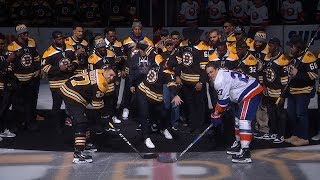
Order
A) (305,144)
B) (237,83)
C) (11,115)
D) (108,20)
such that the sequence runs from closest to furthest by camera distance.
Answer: (237,83) → (305,144) → (11,115) → (108,20)

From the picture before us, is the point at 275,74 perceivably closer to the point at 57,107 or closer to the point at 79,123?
the point at 79,123

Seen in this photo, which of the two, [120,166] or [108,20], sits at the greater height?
[108,20]

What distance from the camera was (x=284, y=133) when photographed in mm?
9070

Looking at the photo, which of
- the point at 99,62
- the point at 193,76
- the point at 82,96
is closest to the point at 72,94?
the point at 82,96

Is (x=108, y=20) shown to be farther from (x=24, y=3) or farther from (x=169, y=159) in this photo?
(x=169, y=159)

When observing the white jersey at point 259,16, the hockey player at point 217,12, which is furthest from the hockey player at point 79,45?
the hockey player at point 217,12

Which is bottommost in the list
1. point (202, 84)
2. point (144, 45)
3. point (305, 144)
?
point (305, 144)

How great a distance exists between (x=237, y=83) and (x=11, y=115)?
419cm

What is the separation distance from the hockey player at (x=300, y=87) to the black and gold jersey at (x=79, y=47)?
10.0 feet

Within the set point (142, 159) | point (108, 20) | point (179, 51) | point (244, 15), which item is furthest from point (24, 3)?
point (142, 159)

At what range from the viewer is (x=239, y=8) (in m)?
14.5

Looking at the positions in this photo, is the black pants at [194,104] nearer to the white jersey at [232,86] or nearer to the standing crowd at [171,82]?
the standing crowd at [171,82]

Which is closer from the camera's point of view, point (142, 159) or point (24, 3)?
point (142, 159)

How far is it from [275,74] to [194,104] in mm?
1288
